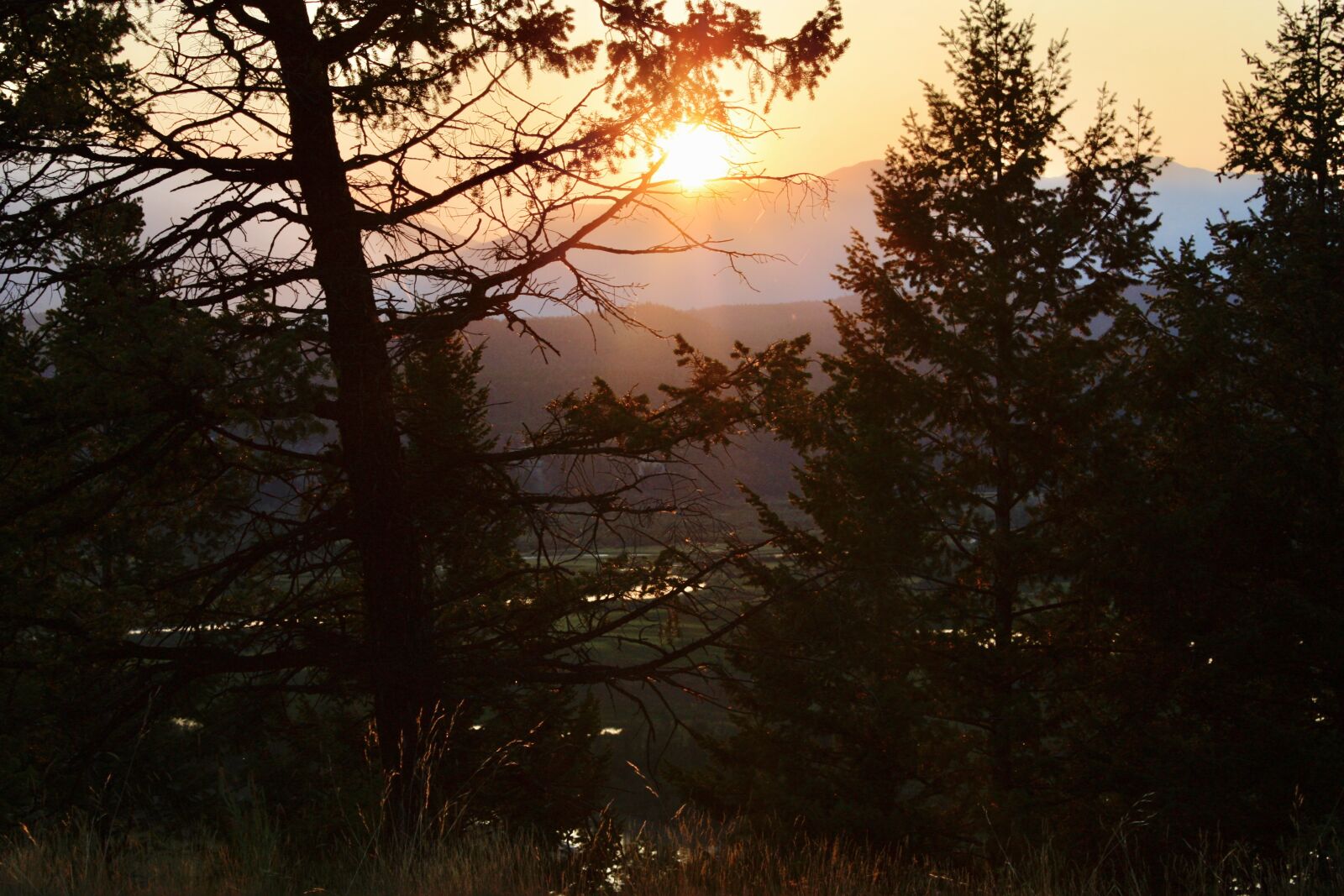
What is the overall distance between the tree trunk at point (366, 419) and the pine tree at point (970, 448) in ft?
25.8

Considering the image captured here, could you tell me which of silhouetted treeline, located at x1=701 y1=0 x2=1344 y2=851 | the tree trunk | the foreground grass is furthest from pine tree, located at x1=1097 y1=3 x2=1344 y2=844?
the tree trunk

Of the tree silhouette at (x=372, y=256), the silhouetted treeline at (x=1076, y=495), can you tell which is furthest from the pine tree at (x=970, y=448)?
the tree silhouette at (x=372, y=256)

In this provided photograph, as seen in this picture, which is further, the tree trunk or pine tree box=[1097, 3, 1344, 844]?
pine tree box=[1097, 3, 1344, 844]

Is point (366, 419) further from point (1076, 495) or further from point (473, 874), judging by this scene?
point (1076, 495)

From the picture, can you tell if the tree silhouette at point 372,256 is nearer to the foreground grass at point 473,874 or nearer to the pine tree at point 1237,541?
the foreground grass at point 473,874

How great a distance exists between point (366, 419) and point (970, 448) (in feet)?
41.1

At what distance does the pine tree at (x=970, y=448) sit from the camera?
15.9 meters

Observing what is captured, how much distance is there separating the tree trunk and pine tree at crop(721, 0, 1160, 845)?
25.8ft

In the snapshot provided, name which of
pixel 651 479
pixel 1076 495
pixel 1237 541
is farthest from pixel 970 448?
pixel 651 479

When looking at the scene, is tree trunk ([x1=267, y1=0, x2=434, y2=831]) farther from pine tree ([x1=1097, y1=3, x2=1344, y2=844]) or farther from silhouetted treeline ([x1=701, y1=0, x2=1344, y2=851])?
A: pine tree ([x1=1097, y1=3, x2=1344, y2=844])

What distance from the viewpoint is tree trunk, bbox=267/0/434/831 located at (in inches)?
299

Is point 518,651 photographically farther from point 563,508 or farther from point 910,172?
point 910,172

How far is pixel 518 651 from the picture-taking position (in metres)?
8.33

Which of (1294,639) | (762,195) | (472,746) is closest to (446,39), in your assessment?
(762,195)
